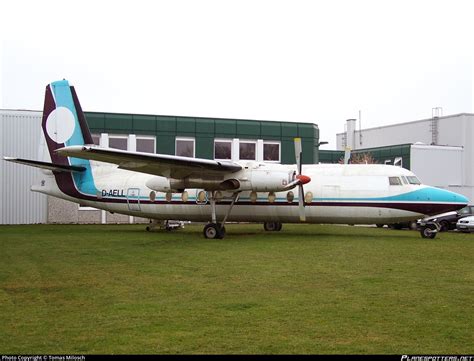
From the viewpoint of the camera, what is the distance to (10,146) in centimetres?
3562

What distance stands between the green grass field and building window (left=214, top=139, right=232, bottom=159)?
74.5 ft

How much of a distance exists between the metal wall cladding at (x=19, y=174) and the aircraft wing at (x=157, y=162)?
1588cm

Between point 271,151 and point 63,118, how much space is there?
18.3m

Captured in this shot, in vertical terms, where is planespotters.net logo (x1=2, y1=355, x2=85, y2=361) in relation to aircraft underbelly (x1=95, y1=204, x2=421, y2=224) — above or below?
below

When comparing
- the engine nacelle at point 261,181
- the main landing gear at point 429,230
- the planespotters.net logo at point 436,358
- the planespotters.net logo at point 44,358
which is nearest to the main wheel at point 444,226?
the main landing gear at point 429,230

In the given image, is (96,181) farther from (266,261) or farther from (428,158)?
(428,158)

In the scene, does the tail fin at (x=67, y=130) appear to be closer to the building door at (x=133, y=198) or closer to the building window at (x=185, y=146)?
the building door at (x=133, y=198)

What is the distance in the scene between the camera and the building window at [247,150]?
40.7 metres

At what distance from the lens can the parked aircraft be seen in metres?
22.4

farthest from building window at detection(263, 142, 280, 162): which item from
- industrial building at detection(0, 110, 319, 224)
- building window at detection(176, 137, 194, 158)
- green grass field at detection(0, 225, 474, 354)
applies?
green grass field at detection(0, 225, 474, 354)

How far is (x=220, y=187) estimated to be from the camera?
913 inches

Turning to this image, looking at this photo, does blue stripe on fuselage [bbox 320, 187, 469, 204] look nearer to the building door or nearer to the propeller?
the propeller

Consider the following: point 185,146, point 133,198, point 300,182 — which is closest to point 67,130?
point 133,198

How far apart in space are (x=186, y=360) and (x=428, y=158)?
149ft
